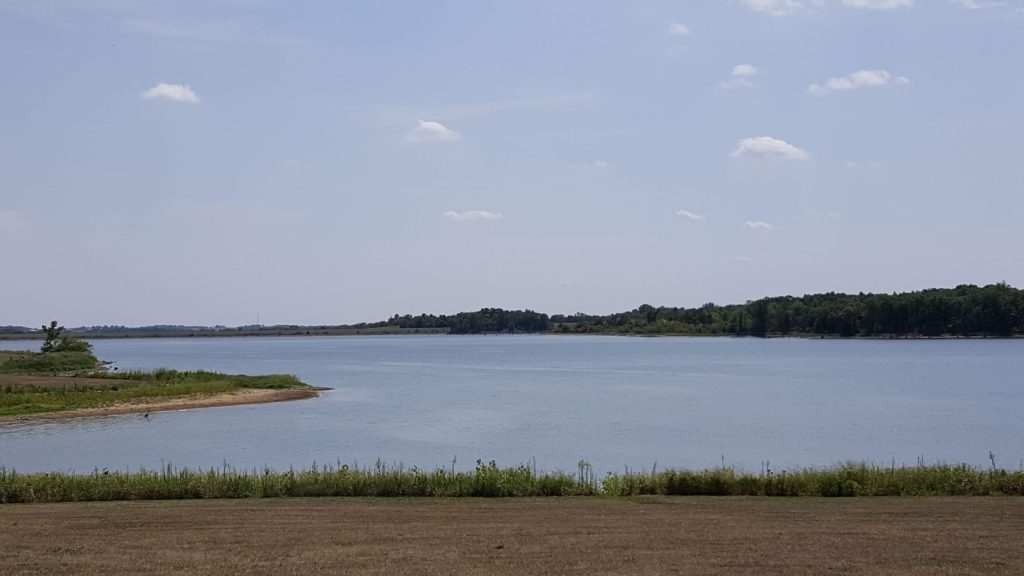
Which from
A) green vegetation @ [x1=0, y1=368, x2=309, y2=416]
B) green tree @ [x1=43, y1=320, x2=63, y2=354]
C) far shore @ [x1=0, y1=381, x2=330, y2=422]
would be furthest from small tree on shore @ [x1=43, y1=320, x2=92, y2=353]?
far shore @ [x1=0, y1=381, x2=330, y2=422]

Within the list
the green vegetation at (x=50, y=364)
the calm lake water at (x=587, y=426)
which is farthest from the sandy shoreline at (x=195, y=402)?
the green vegetation at (x=50, y=364)

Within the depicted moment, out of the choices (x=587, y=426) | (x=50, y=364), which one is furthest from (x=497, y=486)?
(x=50, y=364)

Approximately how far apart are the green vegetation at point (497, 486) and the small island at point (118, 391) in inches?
1451

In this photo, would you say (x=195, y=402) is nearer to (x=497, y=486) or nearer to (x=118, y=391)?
(x=118, y=391)

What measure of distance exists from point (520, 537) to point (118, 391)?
55.3 meters

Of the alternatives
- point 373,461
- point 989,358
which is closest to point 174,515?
point 373,461

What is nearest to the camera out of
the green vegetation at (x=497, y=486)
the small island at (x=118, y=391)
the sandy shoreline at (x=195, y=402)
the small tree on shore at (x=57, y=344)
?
the green vegetation at (x=497, y=486)

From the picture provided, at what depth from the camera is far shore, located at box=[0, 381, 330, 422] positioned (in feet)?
172

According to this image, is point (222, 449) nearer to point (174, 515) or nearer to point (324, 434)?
point (324, 434)

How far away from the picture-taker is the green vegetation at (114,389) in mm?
55500

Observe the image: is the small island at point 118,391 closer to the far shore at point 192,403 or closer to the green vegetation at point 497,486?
the far shore at point 192,403

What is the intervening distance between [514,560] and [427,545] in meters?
1.46

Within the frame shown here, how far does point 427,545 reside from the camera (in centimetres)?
1257

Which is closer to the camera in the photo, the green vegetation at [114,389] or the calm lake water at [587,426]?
the calm lake water at [587,426]
